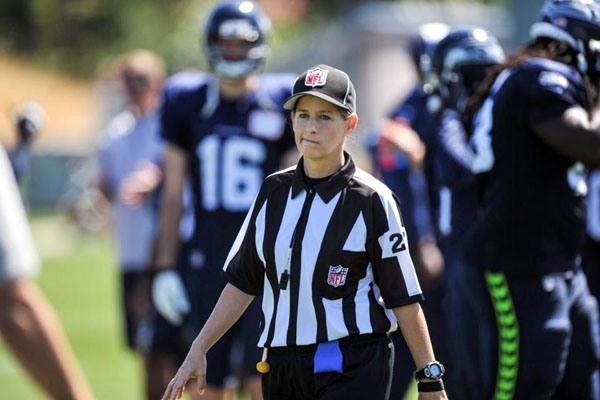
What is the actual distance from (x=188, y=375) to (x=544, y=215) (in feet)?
6.71

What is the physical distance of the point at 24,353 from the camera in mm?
5988

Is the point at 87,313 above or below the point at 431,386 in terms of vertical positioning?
below

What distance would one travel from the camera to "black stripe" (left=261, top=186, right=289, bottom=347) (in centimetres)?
521

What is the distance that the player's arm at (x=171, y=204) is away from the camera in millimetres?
7844

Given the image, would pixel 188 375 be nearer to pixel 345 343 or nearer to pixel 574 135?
pixel 345 343

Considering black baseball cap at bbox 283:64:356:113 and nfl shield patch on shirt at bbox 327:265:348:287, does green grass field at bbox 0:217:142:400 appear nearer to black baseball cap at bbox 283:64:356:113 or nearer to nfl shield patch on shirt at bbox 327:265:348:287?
nfl shield patch on shirt at bbox 327:265:348:287

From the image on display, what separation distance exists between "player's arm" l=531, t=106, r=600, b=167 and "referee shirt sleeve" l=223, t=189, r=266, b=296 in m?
1.56

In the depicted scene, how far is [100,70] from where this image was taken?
164ft

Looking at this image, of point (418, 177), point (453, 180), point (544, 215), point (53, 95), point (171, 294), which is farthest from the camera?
point (53, 95)

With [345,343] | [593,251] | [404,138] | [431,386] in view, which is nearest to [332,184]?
[345,343]

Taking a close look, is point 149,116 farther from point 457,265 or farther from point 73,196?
point 73,196

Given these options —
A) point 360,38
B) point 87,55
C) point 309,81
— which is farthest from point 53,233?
point 309,81

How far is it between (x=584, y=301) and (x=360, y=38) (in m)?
27.3

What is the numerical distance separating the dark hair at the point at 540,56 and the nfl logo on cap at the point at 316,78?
160cm
